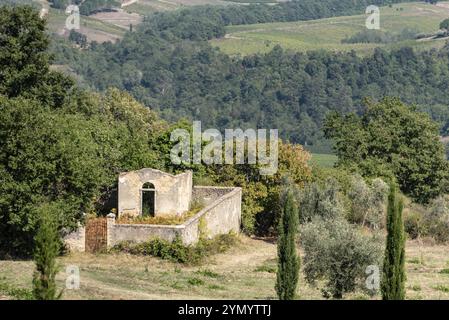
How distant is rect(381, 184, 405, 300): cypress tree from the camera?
26469mm

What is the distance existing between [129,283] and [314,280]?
5.56m

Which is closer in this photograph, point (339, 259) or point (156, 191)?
point (339, 259)

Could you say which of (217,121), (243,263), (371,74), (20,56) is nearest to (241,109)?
(217,121)

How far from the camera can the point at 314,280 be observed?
32312 mm

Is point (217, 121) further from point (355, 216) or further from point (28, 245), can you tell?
point (28, 245)

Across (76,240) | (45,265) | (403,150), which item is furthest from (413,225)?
(45,265)

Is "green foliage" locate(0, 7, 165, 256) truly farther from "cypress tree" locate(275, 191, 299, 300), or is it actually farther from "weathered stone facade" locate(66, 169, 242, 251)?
"cypress tree" locate(275, 191, 299, 300)

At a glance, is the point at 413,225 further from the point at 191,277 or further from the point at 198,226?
the point at 191,277

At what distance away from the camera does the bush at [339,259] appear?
3112 cm

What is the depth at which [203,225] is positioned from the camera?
40.5 metres

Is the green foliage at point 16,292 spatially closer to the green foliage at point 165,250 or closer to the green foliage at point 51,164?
the green foliage at point 51,164

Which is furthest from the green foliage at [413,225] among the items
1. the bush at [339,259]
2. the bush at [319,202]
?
the bush at [339,259]

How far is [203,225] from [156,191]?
225cm

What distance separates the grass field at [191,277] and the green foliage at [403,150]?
56.1 feet
